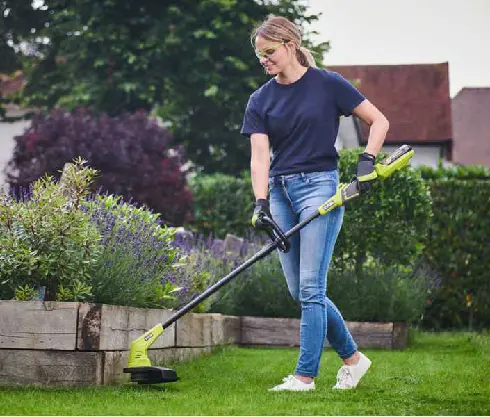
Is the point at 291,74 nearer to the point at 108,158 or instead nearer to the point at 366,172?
the point at 366,172

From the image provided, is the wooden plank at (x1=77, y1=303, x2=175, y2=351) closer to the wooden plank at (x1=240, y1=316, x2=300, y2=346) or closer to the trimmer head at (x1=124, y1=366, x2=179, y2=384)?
the trimmer head at (x1=124, y1=366, x2=179, y2=384)

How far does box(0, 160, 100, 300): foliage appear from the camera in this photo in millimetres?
5211

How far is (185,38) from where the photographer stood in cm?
1795

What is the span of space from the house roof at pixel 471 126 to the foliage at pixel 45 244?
30504mm

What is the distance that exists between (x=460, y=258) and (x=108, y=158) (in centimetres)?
468

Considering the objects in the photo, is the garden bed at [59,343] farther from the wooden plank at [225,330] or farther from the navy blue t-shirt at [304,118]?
the wooden plank at [225,330]

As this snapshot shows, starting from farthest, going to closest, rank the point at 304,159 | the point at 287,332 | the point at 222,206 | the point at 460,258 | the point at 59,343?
the point at 222,206 < the point at 460,258 < the point at 287,332 < the point at 59,343 < the point at 304,159

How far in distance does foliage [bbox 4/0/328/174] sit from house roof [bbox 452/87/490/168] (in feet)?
55.2

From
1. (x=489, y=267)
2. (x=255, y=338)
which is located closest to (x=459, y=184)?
(x=489, y=267)

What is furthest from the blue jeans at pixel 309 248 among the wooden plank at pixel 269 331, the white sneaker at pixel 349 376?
the wooden plank at pixel 269 331

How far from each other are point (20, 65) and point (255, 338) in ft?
43.3

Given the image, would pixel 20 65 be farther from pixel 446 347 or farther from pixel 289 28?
pixel 289 28

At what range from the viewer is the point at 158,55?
17.8 meters

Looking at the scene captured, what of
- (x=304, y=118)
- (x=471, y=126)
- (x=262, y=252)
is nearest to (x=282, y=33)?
(x=304, y=118)
